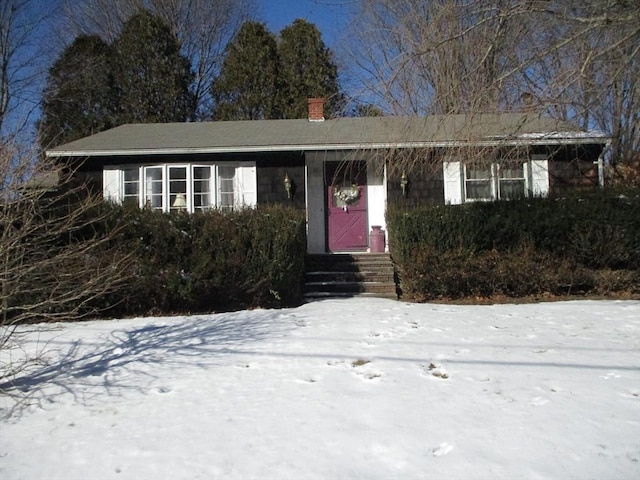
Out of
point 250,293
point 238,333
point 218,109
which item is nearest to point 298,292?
point 250,293

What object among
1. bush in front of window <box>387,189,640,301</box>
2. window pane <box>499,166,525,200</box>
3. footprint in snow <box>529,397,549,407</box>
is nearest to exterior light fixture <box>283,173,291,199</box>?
bush in front of window <box>387,189,640,301</box>

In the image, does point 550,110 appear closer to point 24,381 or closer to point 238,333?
point 238,333

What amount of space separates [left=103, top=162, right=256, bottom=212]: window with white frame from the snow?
6035 mm

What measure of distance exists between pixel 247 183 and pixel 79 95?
16179mm

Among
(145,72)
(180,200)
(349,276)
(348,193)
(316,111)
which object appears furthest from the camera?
(145,72)

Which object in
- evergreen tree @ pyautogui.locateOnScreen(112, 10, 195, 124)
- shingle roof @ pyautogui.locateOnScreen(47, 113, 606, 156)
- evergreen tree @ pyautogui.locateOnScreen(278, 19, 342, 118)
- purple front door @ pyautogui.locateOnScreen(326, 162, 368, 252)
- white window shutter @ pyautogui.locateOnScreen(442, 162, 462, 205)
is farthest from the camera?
evergreen tree @ pyautogui.locateOnScreen(278, 19, 342, 118)

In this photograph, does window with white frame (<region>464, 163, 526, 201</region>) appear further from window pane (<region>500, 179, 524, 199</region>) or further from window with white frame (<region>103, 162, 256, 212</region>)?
window with white frame (<region>103, 162, 256, 212</region>)

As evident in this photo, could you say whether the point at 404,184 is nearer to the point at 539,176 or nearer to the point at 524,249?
the point at 539,176

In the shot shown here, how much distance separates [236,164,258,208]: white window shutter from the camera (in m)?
12.7

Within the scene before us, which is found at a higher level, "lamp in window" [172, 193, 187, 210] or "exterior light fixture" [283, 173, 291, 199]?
"exterior light fixture" [283, 173, 291, 199]

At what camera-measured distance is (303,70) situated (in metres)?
24.9

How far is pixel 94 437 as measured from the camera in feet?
12.7

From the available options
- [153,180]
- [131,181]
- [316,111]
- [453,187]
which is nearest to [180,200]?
[153,180]

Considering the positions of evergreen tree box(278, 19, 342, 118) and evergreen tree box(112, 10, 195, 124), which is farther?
evergreen tree box(278, 19, 342, 118)
